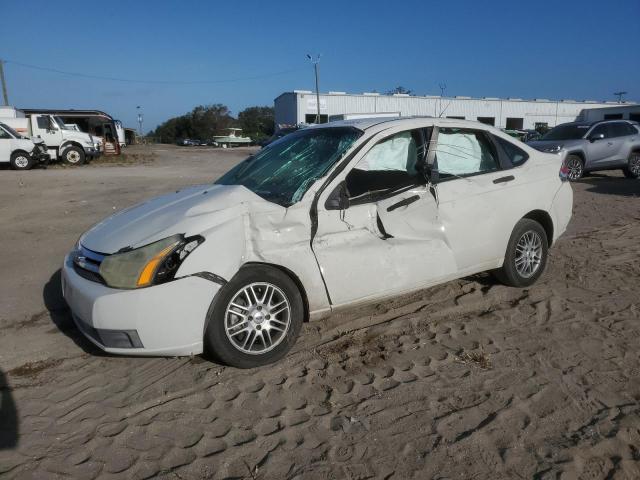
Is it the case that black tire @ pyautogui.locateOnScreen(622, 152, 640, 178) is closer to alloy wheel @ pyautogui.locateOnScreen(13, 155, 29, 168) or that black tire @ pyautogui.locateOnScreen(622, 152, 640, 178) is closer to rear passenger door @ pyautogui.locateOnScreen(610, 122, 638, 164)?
rear passenger door @ pyautogui.locateOnScreen(610, 122, 638, 164)

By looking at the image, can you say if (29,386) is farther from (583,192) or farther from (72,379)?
(583,192)

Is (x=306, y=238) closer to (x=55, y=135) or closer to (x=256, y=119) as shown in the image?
(x=55, y=135)

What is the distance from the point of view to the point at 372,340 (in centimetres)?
383

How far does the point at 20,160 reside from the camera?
1914 cm

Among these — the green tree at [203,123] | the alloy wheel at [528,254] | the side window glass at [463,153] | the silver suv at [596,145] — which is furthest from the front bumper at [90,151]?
the green tree at [203,123]

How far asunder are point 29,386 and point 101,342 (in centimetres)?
57

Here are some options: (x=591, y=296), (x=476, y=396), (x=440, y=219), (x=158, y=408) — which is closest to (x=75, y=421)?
(x=158, y=408)

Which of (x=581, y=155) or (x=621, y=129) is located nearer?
(x=581, y=155)

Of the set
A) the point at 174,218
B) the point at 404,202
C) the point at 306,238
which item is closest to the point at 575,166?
the point at 404,202

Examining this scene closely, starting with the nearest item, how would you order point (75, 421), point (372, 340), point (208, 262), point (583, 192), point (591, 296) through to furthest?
point (75, 421) < point (208, 262) < point (372, 340) < point (591, 296) < point (583, 192)

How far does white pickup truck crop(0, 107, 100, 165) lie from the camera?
21703mm

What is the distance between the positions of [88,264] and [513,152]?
3.80 m

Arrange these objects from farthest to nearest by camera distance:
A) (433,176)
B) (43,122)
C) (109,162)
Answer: (109,162) → (43,122) → (433,176)

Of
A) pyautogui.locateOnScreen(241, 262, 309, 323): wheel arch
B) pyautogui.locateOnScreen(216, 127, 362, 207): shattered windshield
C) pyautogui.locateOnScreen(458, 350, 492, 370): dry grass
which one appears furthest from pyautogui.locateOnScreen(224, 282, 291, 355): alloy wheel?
pyautogui.locateOnScreen(458, 350, 492, 370): dry grass
